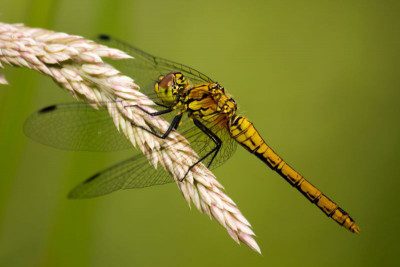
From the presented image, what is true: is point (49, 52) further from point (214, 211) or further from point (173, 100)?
point (214, 211)

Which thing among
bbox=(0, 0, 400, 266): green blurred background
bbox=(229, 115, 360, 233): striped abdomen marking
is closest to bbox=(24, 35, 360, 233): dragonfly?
bbox=(229, 115, 360, 233): striped abdomen marking

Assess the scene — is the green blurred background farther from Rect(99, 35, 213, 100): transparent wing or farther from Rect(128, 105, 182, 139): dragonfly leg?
Rect(128, 105, 182, 139): dragonfly leg

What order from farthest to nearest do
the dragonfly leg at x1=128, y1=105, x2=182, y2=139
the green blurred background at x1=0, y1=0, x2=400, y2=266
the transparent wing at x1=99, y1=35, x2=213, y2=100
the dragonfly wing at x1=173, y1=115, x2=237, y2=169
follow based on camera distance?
the green blurred background at x1=0, y1=0, x2=400, y2=266 → the transparent wing at x1=99, y1=35, x2=213, y2=100 → the dragonfly wing at x1=173, y1=115, x2=237, y2=169 → the dragonfly leg at x1=128, y1=105, x2=182, y2=139

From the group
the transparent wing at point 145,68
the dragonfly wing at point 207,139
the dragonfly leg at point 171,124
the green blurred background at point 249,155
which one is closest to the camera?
the dragonfly leg at point 171,124

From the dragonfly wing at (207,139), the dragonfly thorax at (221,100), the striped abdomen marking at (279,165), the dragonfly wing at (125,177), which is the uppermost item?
the dragonfly thorax at (221,100)

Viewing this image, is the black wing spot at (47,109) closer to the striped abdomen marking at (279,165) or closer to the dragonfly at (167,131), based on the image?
the dragonfly at (167,131)

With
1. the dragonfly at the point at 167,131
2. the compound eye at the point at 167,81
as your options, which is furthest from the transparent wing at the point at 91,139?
the compound eye at the point at 167,81
